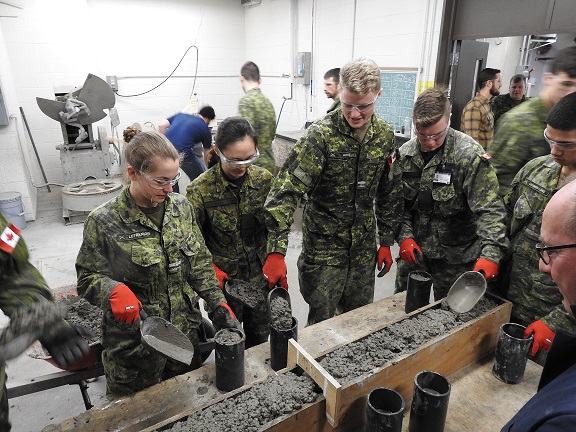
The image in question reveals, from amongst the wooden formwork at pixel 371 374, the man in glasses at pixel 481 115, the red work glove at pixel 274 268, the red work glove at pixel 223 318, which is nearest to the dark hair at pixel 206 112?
the man in glasses at pixel 481 115

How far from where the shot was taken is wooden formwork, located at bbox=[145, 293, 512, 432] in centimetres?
99

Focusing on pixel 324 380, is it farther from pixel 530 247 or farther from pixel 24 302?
pixel 530 247

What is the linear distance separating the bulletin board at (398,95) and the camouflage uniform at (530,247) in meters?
2.90

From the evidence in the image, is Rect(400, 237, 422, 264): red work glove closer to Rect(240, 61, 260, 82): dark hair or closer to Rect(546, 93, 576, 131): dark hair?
Rect(546, 93, 576, 131): dark hair

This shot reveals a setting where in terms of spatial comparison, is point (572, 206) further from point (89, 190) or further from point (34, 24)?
point (34, 24)

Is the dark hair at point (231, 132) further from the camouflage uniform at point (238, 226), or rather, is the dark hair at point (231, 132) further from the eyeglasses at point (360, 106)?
the eyeglasses at point (360, 106)

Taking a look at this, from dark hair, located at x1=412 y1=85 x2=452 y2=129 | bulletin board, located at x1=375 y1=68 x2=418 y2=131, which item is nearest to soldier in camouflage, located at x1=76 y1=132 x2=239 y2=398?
dark hair, located at x1=412 y1=85 x2=452 y2=129

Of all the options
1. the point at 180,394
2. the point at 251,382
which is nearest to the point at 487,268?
the point at 251,382

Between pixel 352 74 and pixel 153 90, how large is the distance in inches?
239

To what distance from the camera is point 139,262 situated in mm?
1396

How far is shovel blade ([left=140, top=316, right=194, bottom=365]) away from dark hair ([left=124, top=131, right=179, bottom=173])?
538 mm

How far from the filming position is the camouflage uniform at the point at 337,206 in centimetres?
181

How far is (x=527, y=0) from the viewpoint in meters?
3.06

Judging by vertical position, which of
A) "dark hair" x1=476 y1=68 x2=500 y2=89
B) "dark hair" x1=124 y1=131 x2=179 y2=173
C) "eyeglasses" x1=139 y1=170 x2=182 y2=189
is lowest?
"eyeglasses" x1=139 y1=170 x2=182 y2=189
